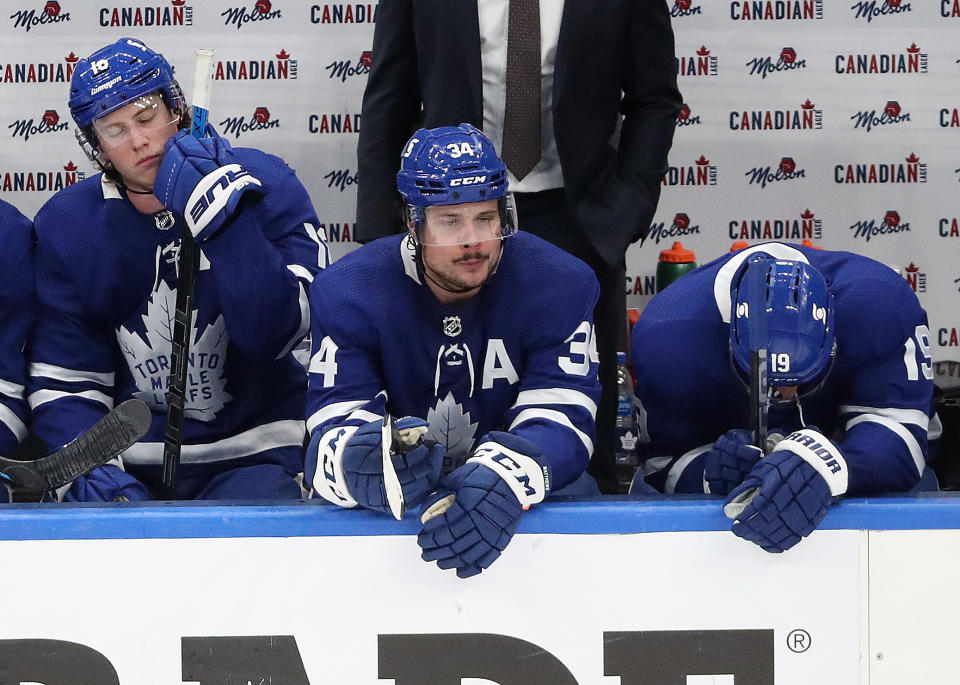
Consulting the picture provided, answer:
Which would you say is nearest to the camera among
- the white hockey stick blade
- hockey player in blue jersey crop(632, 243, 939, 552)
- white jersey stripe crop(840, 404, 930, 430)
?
A: the white hockey stick blade

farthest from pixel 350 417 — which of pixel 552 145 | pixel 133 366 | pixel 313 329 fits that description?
pixel 552 145

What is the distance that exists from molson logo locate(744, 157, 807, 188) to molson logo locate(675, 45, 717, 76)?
12.6 inches

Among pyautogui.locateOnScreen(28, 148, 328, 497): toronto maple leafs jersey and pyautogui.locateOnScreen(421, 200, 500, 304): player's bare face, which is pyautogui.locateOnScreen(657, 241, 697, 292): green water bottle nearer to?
pyautogui.locateOnScreen(28, 148, 328, 497): toronto maple leafs jersey

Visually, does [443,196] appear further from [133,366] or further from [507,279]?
[133,366]

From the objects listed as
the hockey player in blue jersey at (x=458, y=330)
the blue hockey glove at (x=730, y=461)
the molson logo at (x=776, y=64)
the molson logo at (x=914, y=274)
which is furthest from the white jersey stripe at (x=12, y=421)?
the molson logo at (x=914, y=274)

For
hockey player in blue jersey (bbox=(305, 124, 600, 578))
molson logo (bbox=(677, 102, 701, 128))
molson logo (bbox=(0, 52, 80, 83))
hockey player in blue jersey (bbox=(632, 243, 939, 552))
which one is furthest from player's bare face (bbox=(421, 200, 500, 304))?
molson logo (bbox=(0, 52, 80, 83))

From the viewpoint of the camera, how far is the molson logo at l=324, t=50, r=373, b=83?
12.2ft

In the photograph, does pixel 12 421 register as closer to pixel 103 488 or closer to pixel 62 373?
pixel 62 373

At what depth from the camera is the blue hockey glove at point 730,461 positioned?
79.4 inches

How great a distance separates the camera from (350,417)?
208 cm

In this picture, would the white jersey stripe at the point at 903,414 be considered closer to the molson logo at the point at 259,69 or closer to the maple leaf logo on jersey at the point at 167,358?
the maple leaf logo on jersey at the point at 167,358

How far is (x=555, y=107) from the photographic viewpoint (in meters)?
2.83

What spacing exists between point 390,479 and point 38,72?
2.45 metres

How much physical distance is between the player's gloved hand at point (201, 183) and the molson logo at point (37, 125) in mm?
1630
